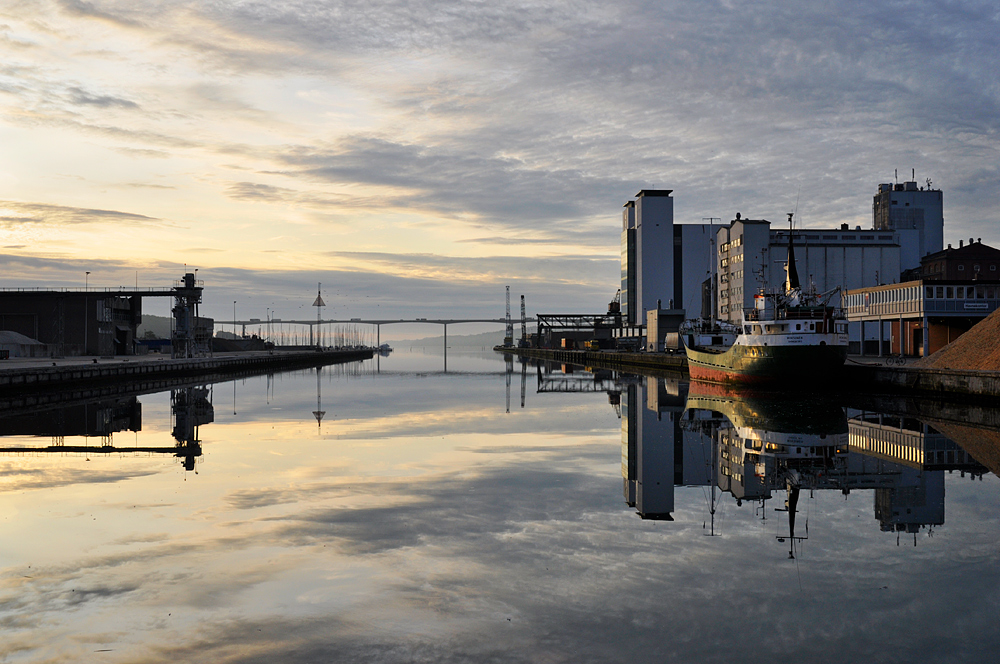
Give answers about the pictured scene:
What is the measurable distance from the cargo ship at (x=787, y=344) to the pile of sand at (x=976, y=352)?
5736 millimetres

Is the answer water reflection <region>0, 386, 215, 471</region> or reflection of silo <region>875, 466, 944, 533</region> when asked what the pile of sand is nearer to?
reflection of silo <region>875, 466, 944, 533</region>

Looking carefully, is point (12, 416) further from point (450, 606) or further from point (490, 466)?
point (450, 606)

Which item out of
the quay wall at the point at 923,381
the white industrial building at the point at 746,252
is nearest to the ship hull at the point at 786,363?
the quay wall at the point at 923,381

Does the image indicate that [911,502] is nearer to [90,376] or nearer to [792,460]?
[792,460]

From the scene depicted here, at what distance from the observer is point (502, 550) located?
13.0 metres

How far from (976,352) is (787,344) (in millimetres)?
10502

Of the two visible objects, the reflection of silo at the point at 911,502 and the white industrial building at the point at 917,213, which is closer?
the reflection of silo at the point at 911,502

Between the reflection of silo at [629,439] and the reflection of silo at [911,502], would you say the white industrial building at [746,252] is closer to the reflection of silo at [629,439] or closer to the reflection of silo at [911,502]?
the reflection of silo at [629,439]

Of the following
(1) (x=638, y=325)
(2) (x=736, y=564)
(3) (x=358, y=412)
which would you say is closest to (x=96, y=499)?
(2) (x=736, y=564)

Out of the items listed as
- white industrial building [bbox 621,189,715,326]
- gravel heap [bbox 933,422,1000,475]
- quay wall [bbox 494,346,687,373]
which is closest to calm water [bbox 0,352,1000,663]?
gravel heap [bbox 933,422,1000,475]

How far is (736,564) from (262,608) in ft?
22.6

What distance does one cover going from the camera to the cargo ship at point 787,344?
50844 millimetres

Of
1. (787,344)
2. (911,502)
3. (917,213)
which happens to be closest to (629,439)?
(911,502)

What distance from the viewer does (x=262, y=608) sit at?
1001 centimetres
